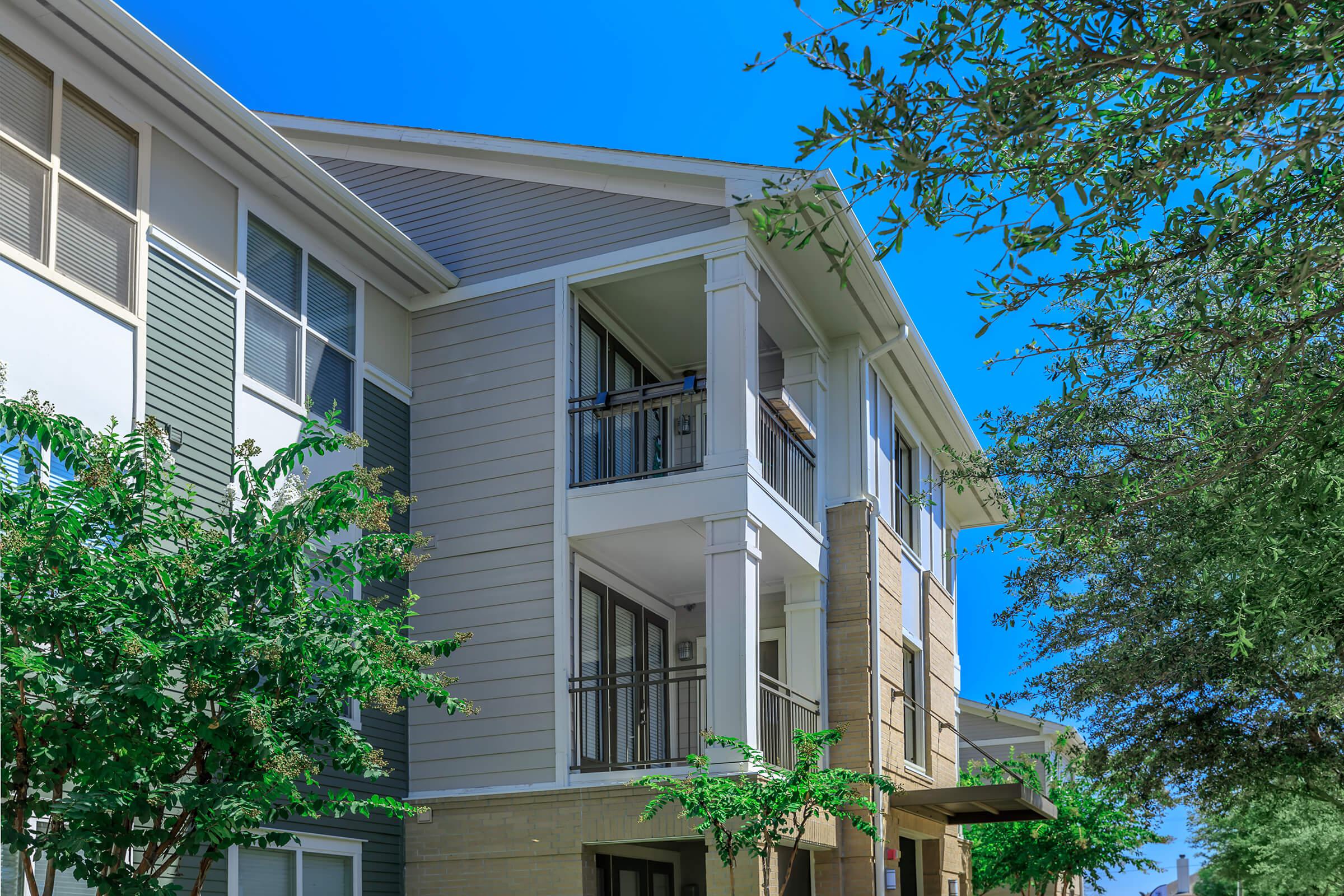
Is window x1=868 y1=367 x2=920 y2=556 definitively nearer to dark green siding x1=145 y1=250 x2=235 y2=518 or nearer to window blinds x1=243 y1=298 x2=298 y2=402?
window blinds x1=243 y1=298 x2=298 y2=402

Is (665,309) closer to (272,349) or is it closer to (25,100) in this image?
(272,349)

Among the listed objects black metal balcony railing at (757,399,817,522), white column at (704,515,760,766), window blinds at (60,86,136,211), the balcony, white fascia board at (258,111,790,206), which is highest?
white fascia board at (258,111,790,206)

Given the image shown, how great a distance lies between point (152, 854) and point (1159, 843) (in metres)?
17.8

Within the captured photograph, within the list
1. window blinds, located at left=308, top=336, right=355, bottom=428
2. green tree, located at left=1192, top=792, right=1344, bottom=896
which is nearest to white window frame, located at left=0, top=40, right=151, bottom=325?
window blinds, located at left=308, top=336, right=355, bottom=428

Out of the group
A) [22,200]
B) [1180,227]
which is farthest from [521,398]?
[1180,227]

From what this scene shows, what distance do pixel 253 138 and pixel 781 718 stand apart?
731cm

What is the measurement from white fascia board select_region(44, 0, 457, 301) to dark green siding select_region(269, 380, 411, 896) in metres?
1.33

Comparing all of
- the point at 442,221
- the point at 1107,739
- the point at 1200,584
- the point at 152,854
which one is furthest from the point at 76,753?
the point at 1107,739

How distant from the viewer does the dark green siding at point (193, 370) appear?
10.7 metres

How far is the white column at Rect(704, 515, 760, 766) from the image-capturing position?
1218 cm

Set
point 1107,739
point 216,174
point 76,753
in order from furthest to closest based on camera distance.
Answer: point 1107,739, point 216,174, point 76,753

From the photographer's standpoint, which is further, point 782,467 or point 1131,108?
point 782,467

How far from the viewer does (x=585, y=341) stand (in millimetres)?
14688

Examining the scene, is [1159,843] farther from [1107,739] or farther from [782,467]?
[782,467]
